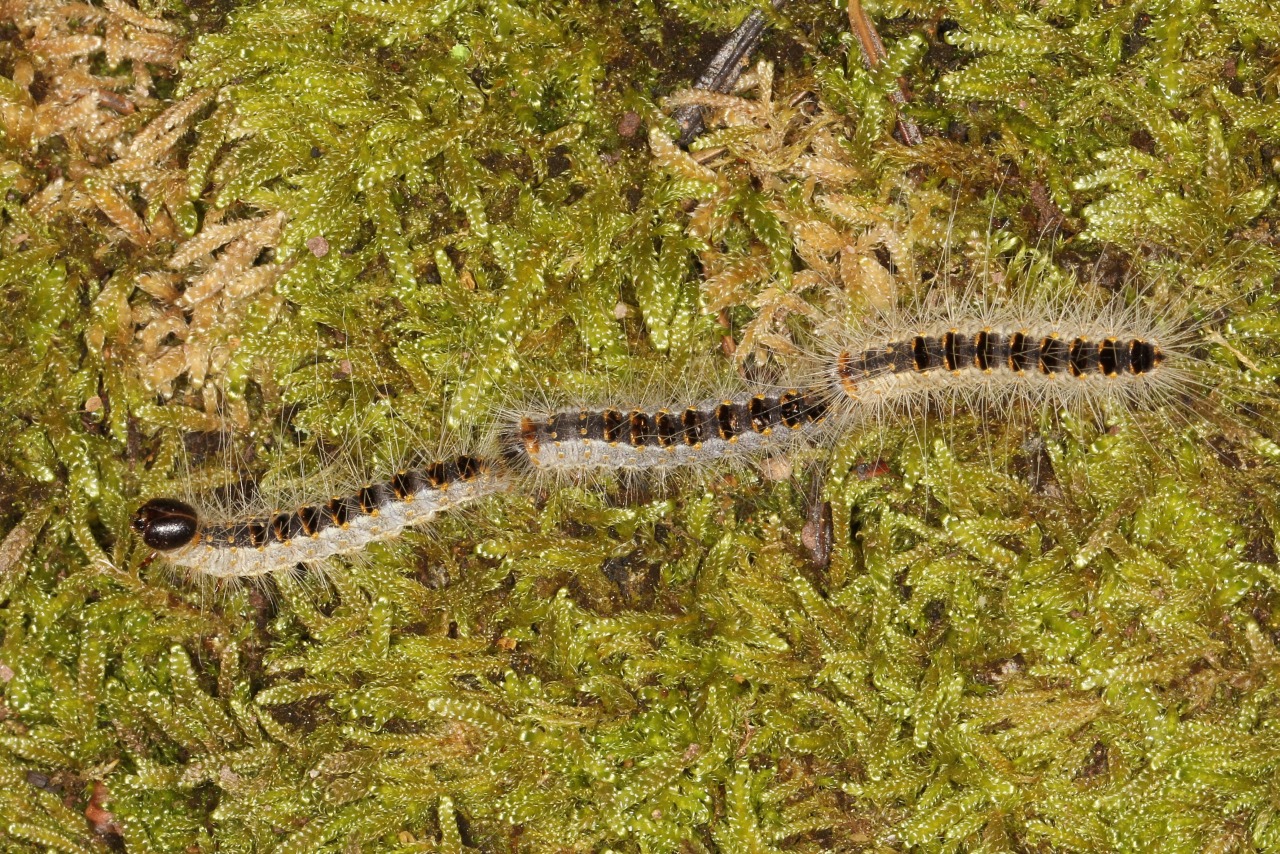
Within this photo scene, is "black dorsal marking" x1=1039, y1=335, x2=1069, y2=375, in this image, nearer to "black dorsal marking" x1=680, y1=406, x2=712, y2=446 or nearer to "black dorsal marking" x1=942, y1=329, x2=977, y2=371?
"black dorsal marking" x1=942, y1=329, x2=977, y2=371

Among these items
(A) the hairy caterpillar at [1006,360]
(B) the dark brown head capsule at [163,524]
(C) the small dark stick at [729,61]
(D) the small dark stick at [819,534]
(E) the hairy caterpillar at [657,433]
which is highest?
(C) the small dark stick at [729,61]

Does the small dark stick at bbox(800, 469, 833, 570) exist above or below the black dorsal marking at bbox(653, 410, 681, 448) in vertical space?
below

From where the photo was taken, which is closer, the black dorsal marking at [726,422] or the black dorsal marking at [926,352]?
the black dorsal marking at [926,352]

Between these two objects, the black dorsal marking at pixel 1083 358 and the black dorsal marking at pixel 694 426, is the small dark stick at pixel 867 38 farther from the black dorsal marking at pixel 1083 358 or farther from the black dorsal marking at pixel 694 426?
the black dorsal marking at pixel 694 426

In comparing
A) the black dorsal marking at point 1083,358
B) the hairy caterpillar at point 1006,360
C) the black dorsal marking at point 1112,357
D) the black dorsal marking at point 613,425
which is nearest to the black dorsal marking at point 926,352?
the hairy caterpillar at point 1006,360

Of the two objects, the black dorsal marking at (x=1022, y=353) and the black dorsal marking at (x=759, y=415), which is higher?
the black dorsal marking at (x=1022, y=353)

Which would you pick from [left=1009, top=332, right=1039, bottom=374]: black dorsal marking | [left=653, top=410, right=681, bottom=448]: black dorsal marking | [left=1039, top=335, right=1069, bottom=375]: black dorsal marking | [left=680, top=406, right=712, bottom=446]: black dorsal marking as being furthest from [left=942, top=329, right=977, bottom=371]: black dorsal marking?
[left=653, top=410, right=681, bottom=448]: black dorsal marking

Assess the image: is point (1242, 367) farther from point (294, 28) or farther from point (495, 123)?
point (294, 28)
